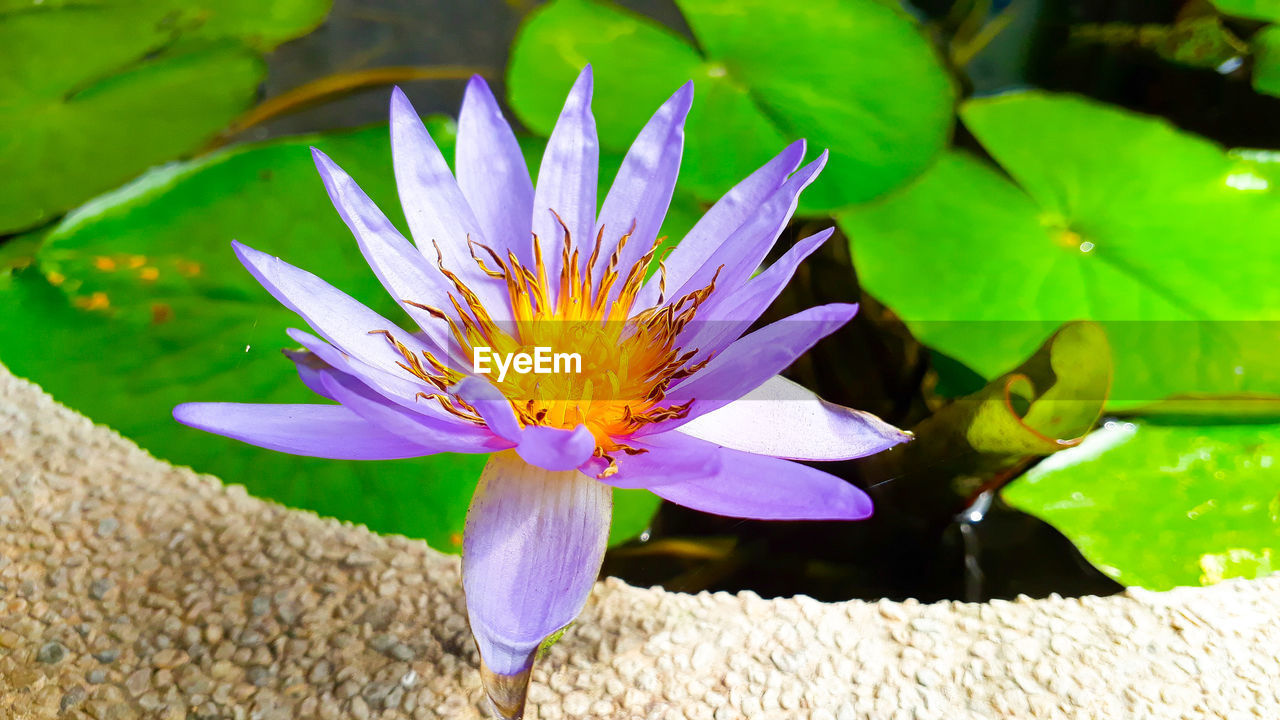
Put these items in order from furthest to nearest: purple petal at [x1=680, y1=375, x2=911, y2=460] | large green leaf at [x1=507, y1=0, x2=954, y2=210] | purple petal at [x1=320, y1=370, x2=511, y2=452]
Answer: large green leaf at [x1=507, y1=0, x2=954, y2=210] < purple petal at [x1=680, y1=375, x2=911, y2=460] < purple petal at [x1=320, y1=370, x2=511, y2=452]

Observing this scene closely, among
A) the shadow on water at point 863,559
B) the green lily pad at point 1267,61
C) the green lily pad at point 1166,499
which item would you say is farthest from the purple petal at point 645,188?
the green lily pad at point 1267,61

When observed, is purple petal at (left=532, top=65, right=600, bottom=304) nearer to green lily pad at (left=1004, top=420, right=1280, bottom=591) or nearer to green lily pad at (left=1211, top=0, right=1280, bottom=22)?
green lily pad at (left=1004, top=420, right=1280, bottom=591)

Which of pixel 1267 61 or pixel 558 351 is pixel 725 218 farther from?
pixel 1267 61

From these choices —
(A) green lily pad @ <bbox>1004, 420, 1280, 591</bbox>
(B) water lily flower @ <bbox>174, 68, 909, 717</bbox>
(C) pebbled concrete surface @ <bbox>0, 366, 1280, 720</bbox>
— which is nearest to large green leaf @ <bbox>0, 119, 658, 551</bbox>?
(C) pebbled concrete surface @ <bbox>0, 366, 1280, 720</bbox>

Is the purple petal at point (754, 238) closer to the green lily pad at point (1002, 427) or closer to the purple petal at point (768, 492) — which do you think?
the purple petal at point (768, 492)

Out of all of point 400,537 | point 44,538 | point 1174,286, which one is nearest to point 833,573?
point 400,537

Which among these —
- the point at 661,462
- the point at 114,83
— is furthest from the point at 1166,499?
the point at 114,83

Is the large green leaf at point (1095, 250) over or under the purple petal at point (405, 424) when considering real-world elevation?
under
